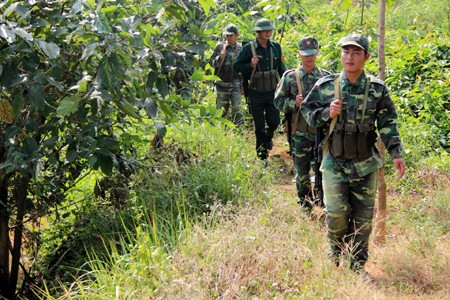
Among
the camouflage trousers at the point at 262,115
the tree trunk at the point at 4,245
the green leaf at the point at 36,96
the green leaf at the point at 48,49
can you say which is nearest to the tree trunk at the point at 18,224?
the tree trunk at the point at 4,245

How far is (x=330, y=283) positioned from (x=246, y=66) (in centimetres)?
445

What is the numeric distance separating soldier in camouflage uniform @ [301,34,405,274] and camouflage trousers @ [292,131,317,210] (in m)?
1.48

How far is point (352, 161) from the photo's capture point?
4.25 metres

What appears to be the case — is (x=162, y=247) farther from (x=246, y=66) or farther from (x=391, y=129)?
(x=246, y=66)

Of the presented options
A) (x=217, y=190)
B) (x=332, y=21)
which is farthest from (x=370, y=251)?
(x=332, y=21)

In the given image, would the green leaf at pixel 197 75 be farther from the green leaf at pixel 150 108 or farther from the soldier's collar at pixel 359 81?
the soldier's collar at pixel 359 81

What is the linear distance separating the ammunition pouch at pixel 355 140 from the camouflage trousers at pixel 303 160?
1.62 meters

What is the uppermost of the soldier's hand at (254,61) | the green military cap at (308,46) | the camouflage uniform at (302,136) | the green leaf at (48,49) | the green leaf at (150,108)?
the green leaf at (48,49)

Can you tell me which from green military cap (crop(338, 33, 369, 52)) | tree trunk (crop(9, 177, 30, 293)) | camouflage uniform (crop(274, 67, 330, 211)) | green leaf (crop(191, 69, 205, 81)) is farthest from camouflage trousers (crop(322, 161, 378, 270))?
tree trunk (crop(9, 177, 30, 293))

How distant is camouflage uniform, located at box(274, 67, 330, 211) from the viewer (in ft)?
19.4

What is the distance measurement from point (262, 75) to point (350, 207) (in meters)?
3.43

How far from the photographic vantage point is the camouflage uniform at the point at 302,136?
233 inches

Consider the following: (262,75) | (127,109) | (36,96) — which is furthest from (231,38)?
(36,96)

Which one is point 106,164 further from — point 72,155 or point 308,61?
point 308,61
